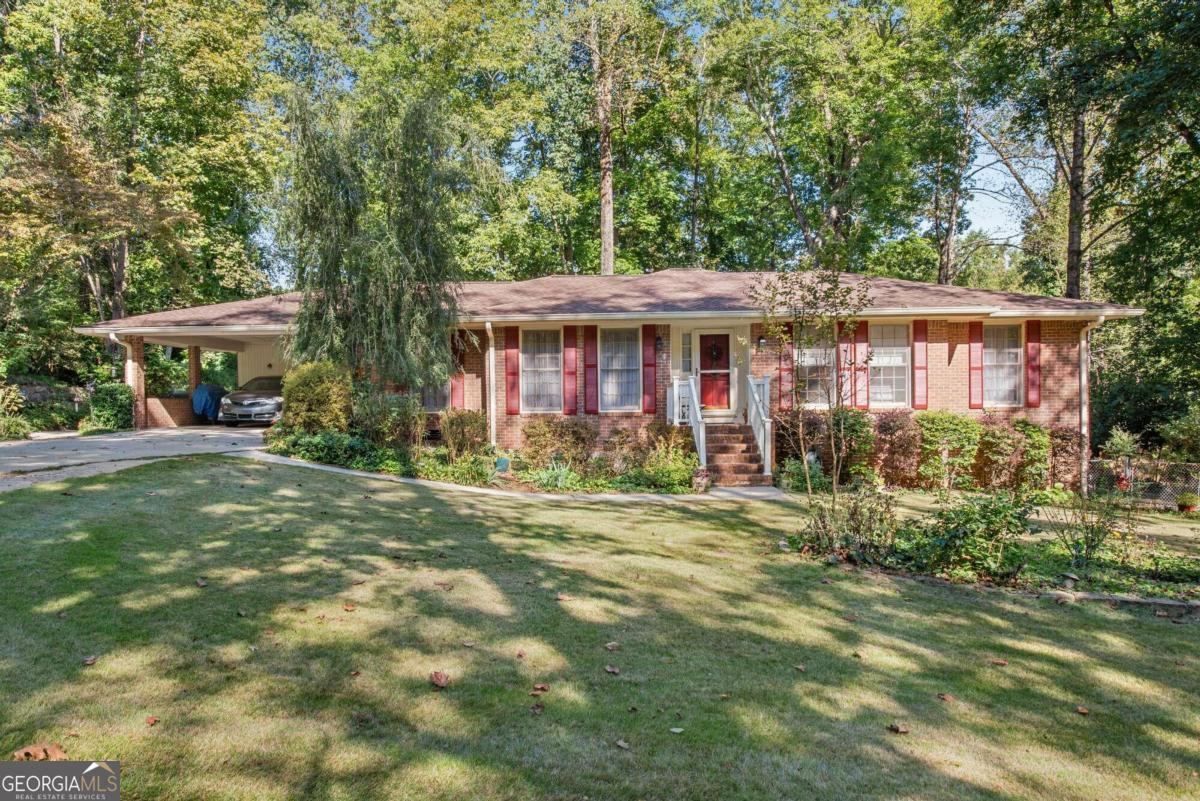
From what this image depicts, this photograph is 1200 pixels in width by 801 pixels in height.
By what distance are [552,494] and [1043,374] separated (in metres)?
10.2

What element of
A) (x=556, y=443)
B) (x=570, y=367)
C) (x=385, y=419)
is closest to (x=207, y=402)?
(x=385, y=419)

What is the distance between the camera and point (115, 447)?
10.9 meters

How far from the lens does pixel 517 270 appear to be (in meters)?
23.2

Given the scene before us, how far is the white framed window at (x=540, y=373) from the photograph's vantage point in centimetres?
1327

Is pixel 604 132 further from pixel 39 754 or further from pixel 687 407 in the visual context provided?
pixel 39 754

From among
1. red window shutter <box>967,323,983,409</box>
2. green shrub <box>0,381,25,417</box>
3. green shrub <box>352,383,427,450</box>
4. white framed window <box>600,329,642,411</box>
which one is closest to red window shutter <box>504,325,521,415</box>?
white framed window <box>600,329,642,411</box>

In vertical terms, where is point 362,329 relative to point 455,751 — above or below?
above

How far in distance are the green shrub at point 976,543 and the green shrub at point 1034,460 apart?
660cm

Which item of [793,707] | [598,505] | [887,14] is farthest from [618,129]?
[793,707]

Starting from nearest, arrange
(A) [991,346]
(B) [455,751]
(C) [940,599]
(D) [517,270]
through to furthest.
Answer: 1. (B) [455,751]
2. (C) [940,599]
3. (A) [991,346]
4. (D) [517,270]

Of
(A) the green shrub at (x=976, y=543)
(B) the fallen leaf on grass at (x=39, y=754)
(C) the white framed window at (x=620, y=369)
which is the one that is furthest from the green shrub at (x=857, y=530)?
(C) the white framed window at (x=620, y=369)

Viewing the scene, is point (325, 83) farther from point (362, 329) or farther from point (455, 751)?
point (455, 751)

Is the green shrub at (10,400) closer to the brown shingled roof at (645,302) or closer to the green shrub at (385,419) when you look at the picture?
the brown shingled roof at (645,302)

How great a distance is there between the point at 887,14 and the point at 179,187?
23472 millimetres
